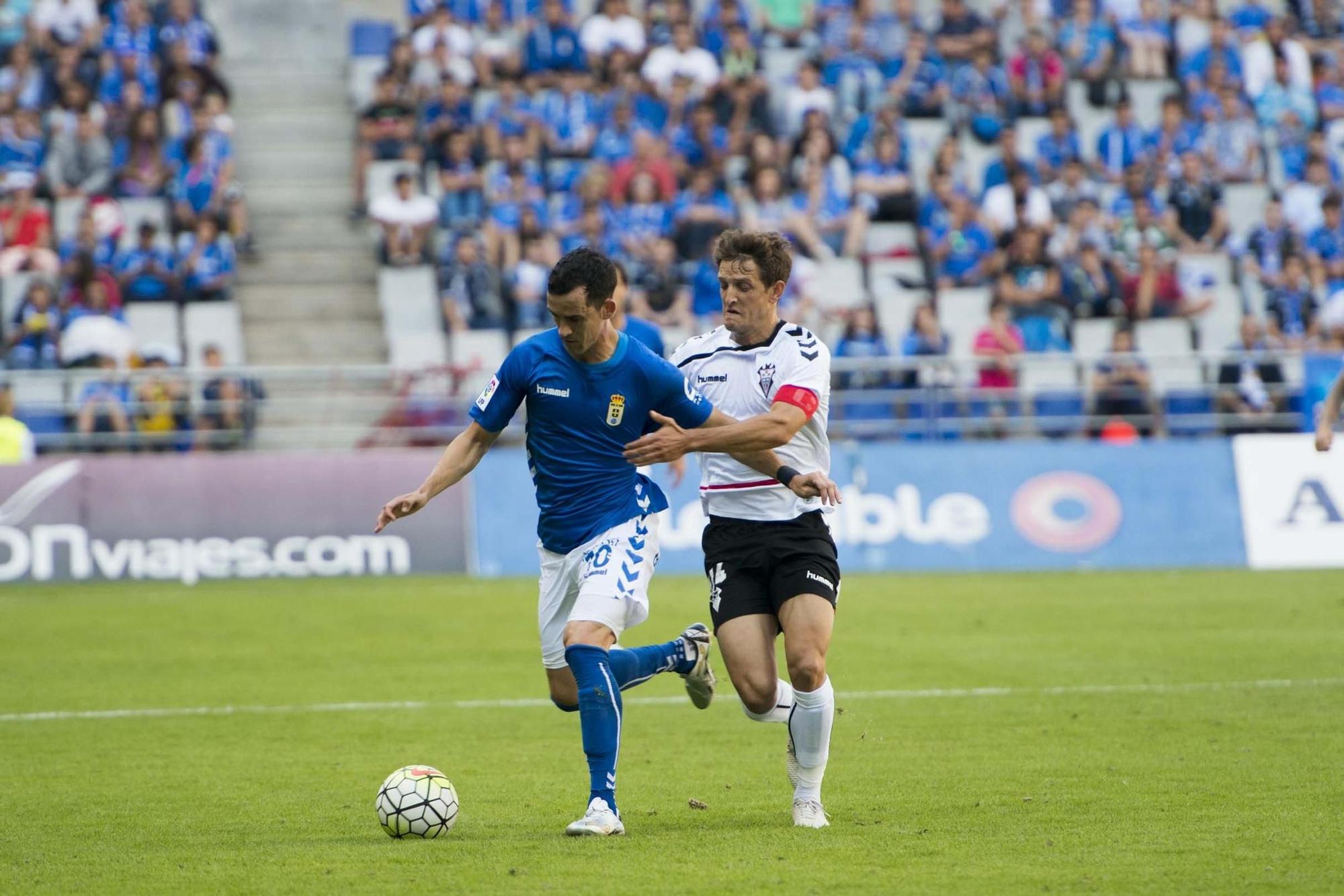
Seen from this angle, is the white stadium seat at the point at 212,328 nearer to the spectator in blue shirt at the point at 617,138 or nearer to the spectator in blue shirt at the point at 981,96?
the spectator in blue shirt at the point at 617,138

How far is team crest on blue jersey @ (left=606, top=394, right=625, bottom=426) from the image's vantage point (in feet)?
24.2

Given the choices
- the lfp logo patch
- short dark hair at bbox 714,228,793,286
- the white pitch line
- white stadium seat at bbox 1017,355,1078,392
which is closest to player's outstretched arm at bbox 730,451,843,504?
short dark hair at bbox 714,228,793,286

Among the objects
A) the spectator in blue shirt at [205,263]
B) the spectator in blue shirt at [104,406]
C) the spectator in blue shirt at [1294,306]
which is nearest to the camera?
the spectator in blue shirt at [104,406]

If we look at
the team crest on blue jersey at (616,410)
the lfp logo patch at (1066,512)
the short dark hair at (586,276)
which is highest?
the short dark hair at (586,276)

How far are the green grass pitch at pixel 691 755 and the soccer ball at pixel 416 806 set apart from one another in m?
0.08

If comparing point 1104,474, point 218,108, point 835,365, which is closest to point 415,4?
point 218,108

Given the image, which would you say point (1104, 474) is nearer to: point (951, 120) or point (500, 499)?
point (500, 499)

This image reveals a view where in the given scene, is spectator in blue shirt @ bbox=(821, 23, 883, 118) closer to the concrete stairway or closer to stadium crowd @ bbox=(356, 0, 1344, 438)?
stadium crowd @ bbox=(356, 0, 1344, 438)

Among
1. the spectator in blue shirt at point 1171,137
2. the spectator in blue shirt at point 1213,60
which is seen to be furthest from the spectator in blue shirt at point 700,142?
the spectator in blue shirt at point 1213,60

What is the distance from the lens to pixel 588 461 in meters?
7.48

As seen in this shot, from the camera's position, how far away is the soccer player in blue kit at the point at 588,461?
23.5 ft

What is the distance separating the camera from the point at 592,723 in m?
7.07

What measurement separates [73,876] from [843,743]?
4.31 m

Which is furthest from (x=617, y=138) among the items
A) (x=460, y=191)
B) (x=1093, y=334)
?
(x=1093, y=334)
